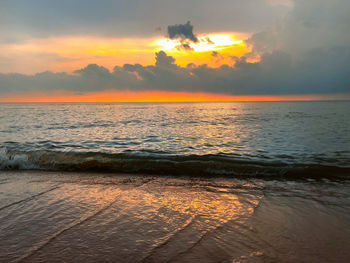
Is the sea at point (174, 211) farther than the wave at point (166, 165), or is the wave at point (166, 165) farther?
the wave at point (166, 165)

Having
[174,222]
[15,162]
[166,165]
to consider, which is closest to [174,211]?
[174,222]

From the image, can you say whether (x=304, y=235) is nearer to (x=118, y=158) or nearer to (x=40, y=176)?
(x=40, y=176)

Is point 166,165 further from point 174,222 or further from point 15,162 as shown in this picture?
point 15,162

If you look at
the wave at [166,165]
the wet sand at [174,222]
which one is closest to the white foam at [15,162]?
the wave at [166,165]

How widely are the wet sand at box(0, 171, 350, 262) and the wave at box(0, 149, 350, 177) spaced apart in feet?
5.62

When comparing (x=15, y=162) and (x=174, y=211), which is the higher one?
(x=174, y=211)

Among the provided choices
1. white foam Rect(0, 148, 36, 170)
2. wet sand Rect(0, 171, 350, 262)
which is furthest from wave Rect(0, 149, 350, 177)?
wet sand Rect(0, 171, 350, 262)

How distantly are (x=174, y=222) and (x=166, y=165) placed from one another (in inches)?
225

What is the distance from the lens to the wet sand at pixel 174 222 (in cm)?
364

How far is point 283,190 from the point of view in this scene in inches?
274

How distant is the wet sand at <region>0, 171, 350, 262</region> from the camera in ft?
11.9

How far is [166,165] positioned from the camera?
Answer: 1038 cm

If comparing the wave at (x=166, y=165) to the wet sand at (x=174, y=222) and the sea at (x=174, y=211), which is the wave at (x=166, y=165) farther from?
the wet sand at (x=174, y=222)

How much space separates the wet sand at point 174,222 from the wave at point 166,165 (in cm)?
171
